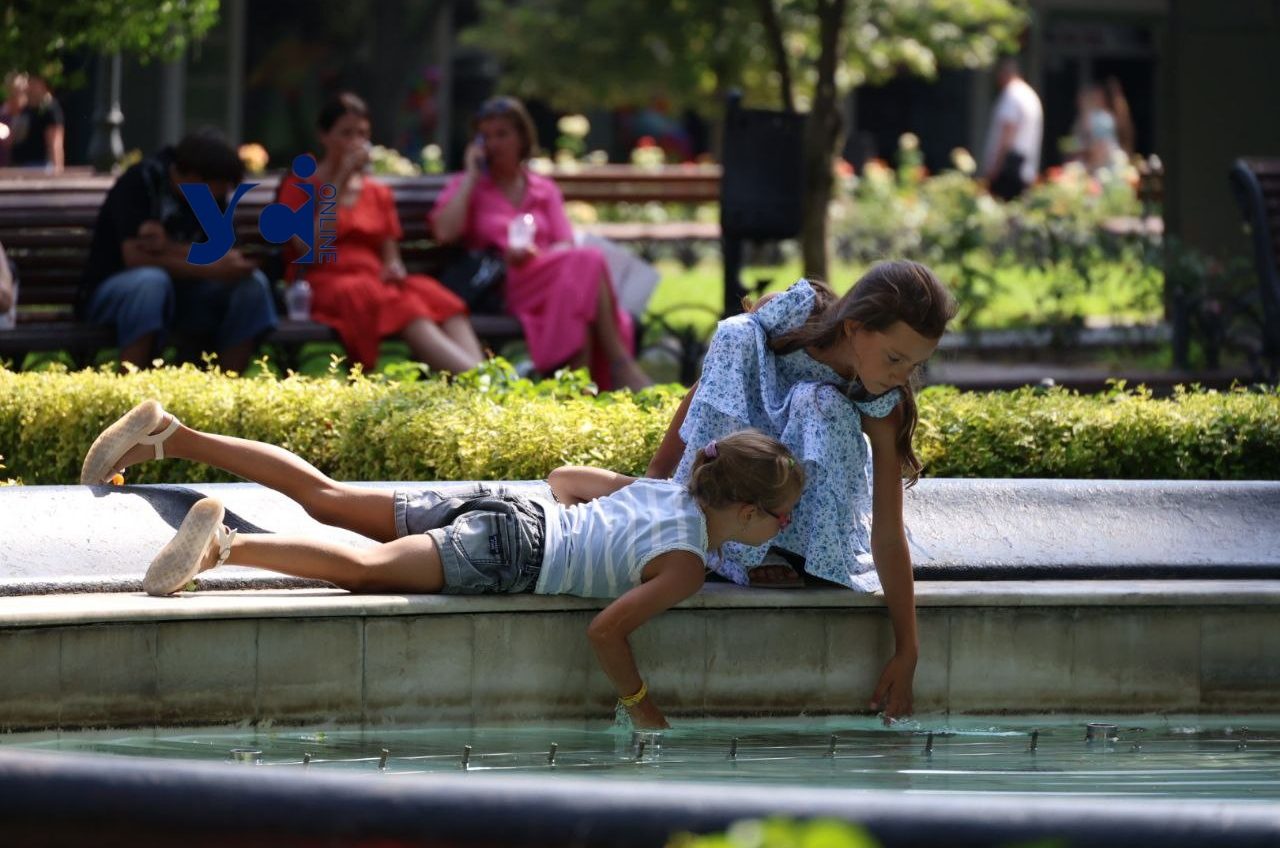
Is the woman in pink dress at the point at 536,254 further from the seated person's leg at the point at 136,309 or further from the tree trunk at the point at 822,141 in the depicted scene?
the tree trunk at the point at 822,141

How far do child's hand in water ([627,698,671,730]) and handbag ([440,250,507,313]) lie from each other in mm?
Answer: 4261

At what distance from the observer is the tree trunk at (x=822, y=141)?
34.2 ft

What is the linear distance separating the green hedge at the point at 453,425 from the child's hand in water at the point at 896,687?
1.23m

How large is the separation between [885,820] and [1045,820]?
0.14m

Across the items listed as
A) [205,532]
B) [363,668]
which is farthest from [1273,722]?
[205,532]

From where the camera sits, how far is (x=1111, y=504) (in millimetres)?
5371

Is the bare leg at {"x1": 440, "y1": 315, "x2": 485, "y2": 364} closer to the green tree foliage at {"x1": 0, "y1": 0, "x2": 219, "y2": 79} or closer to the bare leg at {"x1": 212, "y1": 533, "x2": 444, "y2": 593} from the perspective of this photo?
the green tree foliage at {"x1": 0, "y1": 0, "x2": 219, "y2": 79}

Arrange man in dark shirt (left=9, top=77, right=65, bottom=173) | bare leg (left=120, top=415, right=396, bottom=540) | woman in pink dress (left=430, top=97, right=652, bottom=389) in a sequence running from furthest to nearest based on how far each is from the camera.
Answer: man in dark shirt (left=9, top=77, right=65, bottom=173), woman in pink dress (left=430, top=97, right=652, bottom=389), bare leg (left=120, top=415, right=396, bottom=540)

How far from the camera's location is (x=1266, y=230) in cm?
859

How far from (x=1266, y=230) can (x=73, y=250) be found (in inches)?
191

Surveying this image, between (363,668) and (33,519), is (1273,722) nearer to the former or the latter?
(363,668)

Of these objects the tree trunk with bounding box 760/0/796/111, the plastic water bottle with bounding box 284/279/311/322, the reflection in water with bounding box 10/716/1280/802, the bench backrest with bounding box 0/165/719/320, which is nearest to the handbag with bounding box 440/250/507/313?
the bench backrest with bounding box 0/165/719/320

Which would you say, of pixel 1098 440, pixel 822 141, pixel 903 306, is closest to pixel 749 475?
pixel 903 306

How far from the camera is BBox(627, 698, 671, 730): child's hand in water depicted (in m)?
4.51
